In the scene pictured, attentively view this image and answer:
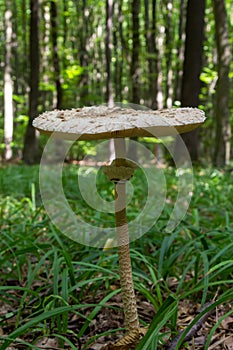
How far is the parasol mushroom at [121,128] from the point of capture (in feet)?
4.10

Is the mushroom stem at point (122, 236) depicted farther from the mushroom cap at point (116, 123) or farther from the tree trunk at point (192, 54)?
the tree trunk at point (192, 54)

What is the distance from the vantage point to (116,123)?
1233mm

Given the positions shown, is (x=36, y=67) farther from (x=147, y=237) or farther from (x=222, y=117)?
(x=147, y=237)

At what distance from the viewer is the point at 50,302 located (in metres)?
1.79

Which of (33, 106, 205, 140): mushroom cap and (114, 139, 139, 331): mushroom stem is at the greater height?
(33, 106, 205, 140): mushroom cap

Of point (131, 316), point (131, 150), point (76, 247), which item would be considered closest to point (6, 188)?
point (76, 247)

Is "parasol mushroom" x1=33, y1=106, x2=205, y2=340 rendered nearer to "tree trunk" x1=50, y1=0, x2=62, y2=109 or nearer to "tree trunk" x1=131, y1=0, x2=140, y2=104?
"tree trunk" x1=131, y1=0, x2=140, y2=104

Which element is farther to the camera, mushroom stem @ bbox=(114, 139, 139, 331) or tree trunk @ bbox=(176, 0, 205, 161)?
tree trunk @ bbox=(176, 0, 205, 161)

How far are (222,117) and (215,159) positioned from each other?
0.95m

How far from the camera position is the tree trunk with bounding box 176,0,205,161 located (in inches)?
240

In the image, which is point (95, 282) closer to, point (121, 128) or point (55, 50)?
point (121, 128)

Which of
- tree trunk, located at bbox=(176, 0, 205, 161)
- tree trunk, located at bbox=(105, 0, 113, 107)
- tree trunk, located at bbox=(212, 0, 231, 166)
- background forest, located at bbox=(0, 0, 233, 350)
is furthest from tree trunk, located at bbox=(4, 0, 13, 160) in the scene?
tree trunk, located at bbox=(176, 0, 205, 161)

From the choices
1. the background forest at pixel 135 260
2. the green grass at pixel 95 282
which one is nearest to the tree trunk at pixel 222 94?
the background forest at pixel 135 260

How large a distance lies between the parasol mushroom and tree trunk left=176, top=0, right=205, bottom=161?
191 inches
